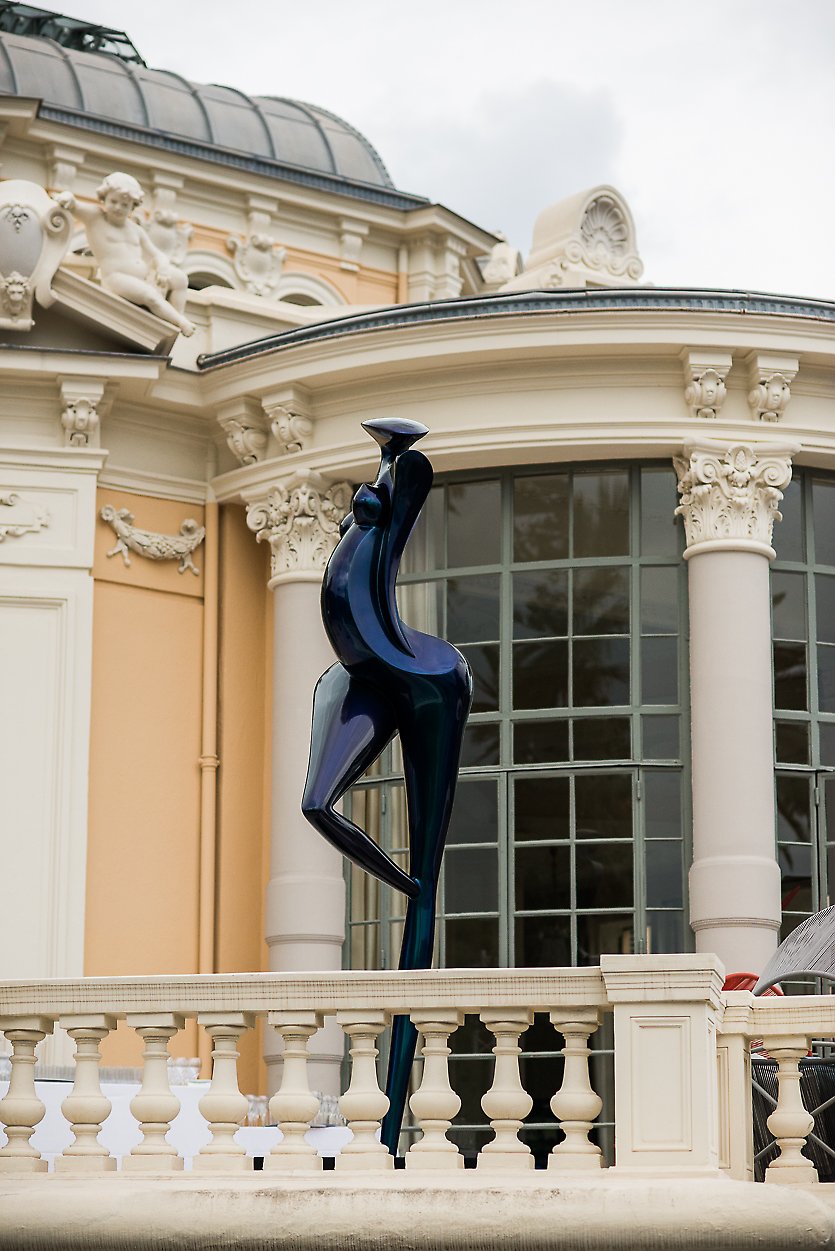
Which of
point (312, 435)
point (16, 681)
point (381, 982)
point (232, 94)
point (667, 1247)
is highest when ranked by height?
point (232, 94)

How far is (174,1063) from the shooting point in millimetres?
14203

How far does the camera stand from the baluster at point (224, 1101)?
7930 mm

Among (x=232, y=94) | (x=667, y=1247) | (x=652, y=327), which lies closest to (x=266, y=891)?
(x=652, y=327)

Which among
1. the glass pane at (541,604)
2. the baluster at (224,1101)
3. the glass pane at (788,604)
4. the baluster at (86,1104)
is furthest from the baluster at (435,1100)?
the glass pane at (788,604)

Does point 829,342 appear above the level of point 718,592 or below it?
above

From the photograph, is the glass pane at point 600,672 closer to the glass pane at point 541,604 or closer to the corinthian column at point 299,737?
the glass pane at point 541,604

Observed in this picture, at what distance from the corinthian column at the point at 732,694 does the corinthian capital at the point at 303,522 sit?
2527 millimetres

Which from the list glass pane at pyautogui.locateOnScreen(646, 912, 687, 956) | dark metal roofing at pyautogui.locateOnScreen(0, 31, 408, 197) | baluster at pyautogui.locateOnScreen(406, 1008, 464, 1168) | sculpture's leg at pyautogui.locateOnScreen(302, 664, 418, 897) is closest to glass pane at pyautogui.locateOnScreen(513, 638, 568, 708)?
glass pane at pyautogui.locateOnScreen(646, 912, 687, 956)

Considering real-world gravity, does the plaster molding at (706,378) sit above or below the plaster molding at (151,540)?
above

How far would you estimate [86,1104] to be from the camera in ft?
26.8

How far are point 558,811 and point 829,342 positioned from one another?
12.1 ft

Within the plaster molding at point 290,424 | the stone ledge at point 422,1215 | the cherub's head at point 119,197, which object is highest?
the cherub's head at point 119,197

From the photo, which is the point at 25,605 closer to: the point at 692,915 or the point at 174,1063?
the point at 174,1063

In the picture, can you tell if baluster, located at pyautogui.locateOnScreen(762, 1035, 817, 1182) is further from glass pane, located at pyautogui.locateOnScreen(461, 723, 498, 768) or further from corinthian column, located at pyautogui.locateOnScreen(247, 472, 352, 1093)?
glass pane, located at pyautogui.locateOnScreen(461, 723, 498, 768)
